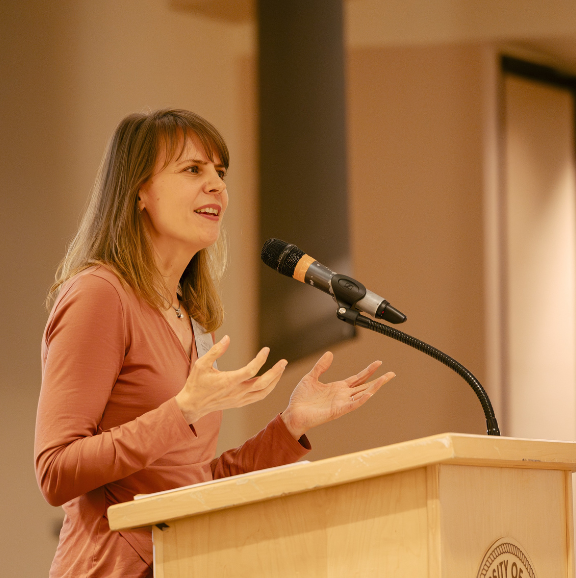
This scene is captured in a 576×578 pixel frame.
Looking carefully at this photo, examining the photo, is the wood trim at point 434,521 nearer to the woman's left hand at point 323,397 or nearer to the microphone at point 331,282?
the microphone at point 331,282

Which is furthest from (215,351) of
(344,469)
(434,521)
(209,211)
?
(209,211)

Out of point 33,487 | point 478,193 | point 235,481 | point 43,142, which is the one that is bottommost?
point 33,487

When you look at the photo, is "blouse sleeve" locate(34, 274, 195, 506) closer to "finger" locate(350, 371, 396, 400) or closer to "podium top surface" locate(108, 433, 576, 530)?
"podium top surface" locate(108, 433, 576, 530)

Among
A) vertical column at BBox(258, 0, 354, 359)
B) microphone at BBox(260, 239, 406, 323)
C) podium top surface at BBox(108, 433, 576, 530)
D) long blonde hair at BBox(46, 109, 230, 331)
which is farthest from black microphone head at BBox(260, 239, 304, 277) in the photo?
vertical column at BBox(258, 0, 354, 359)

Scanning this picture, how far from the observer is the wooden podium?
2.73 ft

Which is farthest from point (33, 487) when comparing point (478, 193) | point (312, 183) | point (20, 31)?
point (478, 193)

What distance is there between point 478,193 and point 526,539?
1823 millimetres

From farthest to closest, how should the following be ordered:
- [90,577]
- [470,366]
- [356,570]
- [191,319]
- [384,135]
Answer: [384,135] → [470,366] → [191,319] → [90,577] → [356,570]

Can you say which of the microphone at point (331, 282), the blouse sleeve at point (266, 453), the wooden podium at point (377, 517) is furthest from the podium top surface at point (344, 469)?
the blouse sleeve at point (266, 453)

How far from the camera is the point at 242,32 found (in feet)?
9.28

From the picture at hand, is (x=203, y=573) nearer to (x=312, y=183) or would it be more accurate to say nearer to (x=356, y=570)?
(x=356, y=570)

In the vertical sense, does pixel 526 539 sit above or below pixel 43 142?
below

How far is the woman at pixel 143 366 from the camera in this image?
111 centimetres

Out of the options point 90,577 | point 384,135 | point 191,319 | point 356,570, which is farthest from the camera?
point 384,135
